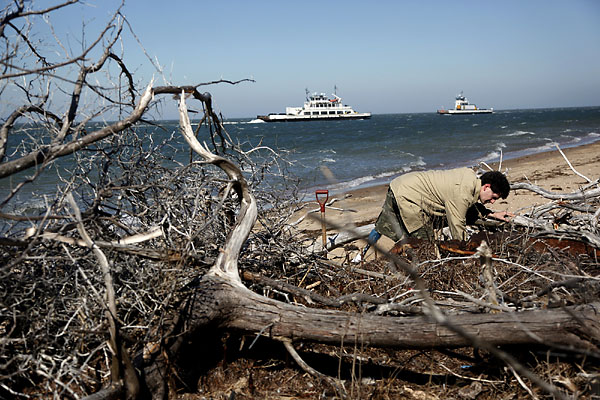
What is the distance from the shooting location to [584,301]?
8.75 feet

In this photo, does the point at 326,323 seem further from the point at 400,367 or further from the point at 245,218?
the point at 245,218

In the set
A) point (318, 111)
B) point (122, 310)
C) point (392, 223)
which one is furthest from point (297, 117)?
point (122, 310)

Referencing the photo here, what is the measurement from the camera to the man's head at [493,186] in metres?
4.35

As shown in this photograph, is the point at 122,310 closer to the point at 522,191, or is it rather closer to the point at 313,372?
the point at 313,372

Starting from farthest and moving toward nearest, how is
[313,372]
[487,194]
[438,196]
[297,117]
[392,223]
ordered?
[297,117] < [392,223] < [438,196] < [487,194] < [313,372]

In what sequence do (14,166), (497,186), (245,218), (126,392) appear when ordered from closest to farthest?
(126,392) < (14,166) < (245,218) < (497,186)

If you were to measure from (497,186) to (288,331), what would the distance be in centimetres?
270

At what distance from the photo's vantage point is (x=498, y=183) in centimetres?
434

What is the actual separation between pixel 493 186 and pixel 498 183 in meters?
0.06

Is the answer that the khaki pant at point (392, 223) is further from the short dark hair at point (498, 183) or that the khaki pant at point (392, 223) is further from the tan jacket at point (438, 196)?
the short dark hair at point (498, 183)

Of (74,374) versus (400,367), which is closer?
(74,374)

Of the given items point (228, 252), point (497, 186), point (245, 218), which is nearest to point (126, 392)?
point (228, 252)

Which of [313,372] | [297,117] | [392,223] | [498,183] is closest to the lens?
[313,372]

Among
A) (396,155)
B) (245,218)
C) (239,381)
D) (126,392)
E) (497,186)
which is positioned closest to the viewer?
(126,392)
